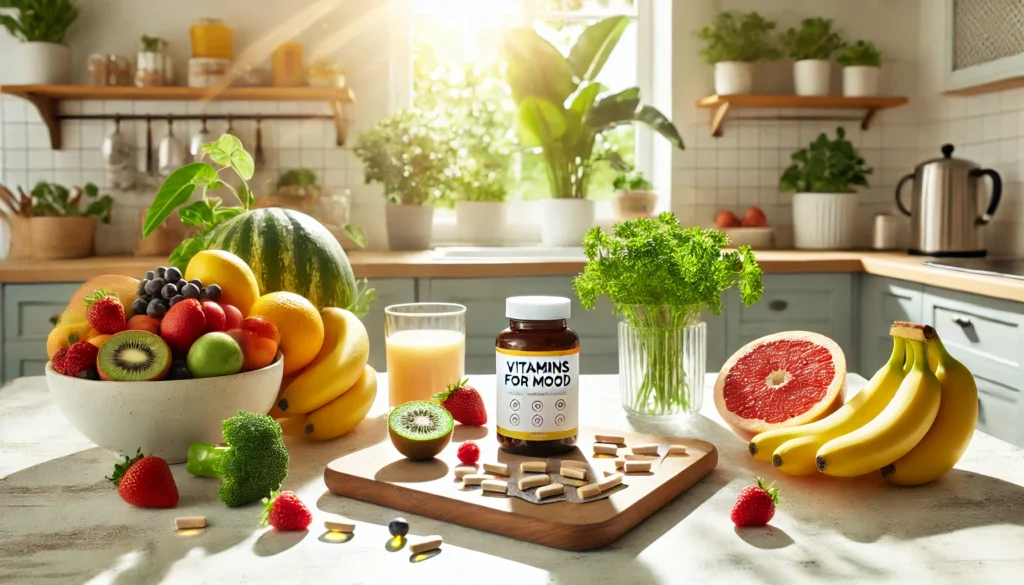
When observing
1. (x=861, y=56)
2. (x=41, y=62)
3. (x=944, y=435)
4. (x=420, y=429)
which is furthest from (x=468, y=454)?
(x=861, y=56)

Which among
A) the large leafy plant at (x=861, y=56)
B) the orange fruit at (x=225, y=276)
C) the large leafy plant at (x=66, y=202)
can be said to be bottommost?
the orange fruit at (x=225, y=276)

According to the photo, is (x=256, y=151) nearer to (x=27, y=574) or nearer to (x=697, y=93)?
(x=697, y=93)

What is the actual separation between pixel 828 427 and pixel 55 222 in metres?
2.83

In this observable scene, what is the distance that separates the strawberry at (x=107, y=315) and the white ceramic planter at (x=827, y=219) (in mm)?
2945

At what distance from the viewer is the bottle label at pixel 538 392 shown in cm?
99

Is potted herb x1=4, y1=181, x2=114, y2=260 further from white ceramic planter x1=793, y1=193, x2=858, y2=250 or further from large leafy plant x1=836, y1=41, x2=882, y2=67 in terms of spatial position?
large leafy plant x1=836, y1=41, x2=882, y2=67

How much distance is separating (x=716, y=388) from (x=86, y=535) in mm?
758

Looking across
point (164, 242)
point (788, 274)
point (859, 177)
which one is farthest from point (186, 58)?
point (859, 177)

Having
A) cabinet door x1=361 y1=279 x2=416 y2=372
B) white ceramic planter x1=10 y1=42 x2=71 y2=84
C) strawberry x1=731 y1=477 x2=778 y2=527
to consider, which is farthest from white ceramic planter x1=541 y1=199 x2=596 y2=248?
strawberry x1=731 y1=477 x2=778 y2=527

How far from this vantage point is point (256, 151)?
3.40 metres

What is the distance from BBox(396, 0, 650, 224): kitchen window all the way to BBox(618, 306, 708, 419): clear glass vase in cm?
249

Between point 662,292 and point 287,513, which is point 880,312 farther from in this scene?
point 287,513

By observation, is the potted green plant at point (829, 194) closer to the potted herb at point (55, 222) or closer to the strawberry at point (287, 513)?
the potted herb at point (55, 222)

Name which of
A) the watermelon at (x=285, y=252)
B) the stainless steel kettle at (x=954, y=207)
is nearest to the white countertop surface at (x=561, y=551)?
the watermelon at (x=285, y=252)
